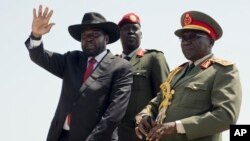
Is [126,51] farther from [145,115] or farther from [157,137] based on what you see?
[157,137]

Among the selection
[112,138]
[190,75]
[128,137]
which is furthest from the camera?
[128,137]

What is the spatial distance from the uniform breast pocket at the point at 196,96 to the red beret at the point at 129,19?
2.44 m

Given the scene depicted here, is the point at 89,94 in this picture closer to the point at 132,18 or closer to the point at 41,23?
the point at 41,23

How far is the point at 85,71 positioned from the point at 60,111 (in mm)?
586

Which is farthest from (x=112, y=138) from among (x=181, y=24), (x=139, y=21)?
(x=139, y=21)

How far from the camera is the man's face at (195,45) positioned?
5840 mm

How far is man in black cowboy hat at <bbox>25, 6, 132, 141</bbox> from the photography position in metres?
6.13

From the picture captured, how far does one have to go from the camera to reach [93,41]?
664cm

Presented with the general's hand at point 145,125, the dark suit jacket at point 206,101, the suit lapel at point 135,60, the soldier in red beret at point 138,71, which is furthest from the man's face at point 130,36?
the general's hand at point 145,125

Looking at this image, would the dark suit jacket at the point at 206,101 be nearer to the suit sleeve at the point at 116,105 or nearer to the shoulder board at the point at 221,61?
the shoulder board at the point at 221,61

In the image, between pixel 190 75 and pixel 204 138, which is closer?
pixel 204 138

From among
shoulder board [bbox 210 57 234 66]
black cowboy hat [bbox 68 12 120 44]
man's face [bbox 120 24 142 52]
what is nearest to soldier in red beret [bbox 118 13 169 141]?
man's face [bbox 120 24 142 52]

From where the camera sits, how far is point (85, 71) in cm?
652

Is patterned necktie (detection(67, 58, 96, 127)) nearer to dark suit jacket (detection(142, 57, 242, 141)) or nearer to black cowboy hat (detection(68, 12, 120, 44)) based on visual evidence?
black cowboy hat (detection(68, 12, 120, 44))
